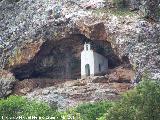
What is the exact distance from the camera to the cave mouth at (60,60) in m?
66.2

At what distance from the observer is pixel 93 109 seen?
55.2 m

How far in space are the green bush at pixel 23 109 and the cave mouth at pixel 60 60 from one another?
11685 millimetres

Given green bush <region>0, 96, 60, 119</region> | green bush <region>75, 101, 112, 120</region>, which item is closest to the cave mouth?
green bush <region>75, 101, 112, 120</region>

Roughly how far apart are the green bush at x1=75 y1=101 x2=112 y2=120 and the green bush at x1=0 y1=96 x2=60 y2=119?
94.7 inches

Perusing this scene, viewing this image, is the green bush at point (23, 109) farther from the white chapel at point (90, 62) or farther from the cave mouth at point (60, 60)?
the cave mouth at point (60, 60)

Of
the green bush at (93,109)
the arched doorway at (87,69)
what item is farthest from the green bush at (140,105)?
the arched doorway at (87,69)

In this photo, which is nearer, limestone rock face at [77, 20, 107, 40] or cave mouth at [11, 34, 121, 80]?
limestone rock face at [77, 20, 107, 40]

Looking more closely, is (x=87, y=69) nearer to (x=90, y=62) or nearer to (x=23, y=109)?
(x=90, y=62)

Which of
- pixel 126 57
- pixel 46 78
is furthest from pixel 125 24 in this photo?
pixel 46 78

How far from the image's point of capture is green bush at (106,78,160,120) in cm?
3941

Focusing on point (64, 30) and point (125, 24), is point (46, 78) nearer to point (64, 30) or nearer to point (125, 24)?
point (64, 30)

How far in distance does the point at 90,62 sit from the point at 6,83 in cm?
925

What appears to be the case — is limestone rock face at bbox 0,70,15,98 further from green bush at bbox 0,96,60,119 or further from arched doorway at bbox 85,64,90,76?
green bush at bbox 0,96,60,119

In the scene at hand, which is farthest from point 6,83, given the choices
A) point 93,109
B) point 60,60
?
point 93,109
